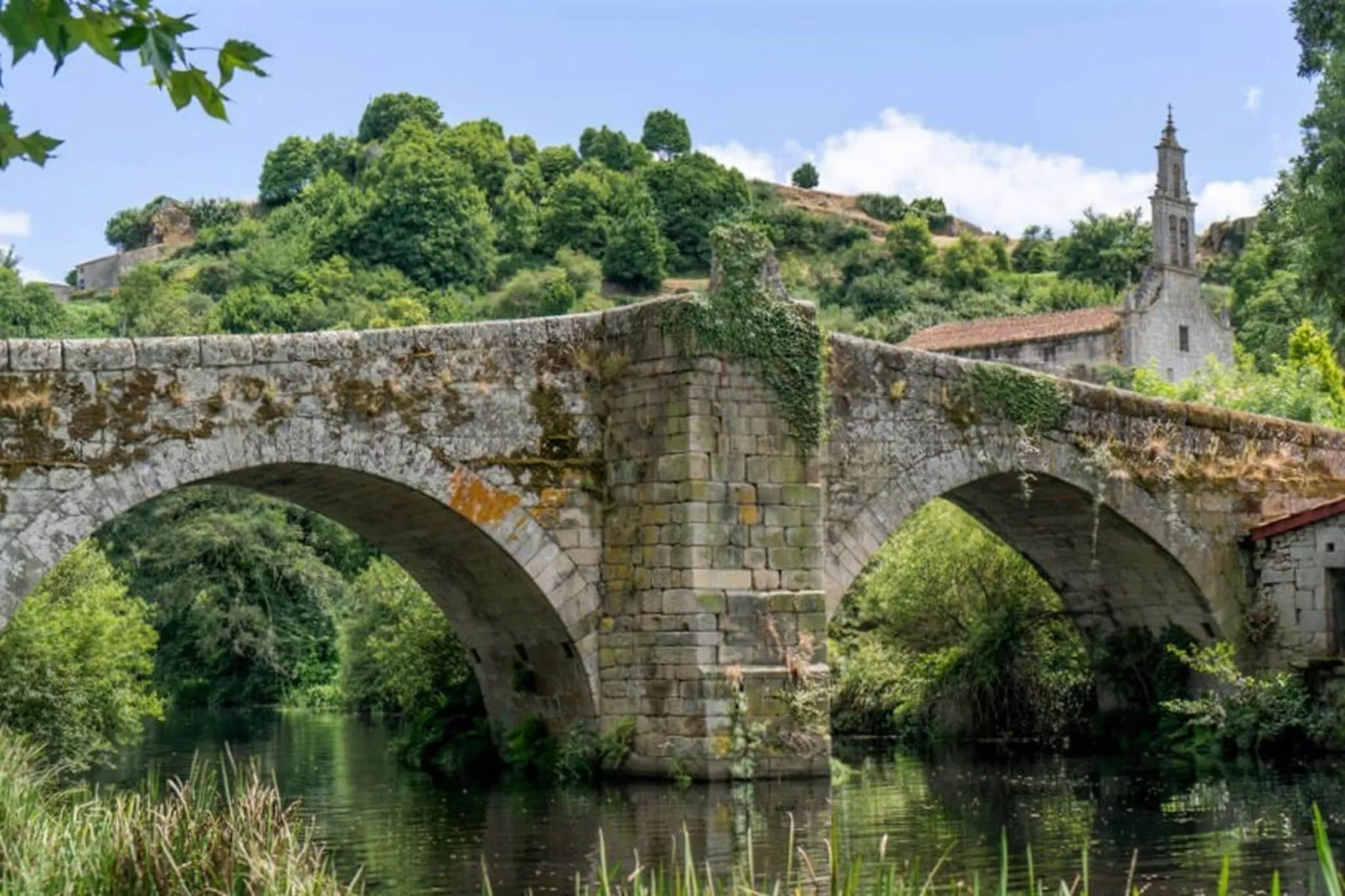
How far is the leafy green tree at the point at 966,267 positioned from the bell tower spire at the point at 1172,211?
1859 centimetres

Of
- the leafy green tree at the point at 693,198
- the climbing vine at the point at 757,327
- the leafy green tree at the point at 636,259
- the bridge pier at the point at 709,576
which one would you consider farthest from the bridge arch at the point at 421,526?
the leafy green tree at the point at 693,198

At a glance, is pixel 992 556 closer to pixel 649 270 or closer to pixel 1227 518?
pixel 1227 518

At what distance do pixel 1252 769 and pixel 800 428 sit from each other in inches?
212

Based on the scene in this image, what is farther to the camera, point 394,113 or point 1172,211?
point 394,113

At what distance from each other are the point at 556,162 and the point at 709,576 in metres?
76.3

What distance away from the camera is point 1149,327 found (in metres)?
55.0

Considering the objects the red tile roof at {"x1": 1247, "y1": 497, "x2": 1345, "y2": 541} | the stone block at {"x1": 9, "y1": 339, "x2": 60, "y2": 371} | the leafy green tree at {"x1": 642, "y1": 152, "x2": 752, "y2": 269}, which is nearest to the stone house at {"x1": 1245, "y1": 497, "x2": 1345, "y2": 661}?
the red tile roof at {"x1": 1247, "y1": 497, "x2": 1345, "y2": 541}

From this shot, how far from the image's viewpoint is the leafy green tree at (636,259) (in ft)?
250

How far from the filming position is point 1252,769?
1834cm

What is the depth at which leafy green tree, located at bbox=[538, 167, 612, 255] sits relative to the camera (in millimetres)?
79438

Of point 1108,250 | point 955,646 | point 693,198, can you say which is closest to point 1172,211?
point 1108,250

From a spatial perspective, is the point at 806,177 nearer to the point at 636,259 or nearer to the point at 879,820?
the point at 636,259

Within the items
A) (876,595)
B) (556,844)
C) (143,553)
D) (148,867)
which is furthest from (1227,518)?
(143,553)

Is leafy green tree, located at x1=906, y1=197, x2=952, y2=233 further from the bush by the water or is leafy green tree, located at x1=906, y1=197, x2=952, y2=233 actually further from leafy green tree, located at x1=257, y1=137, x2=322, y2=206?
the bush by the water
